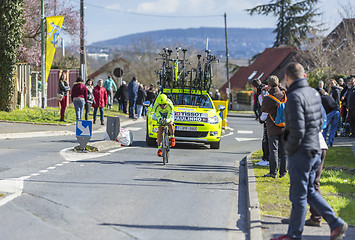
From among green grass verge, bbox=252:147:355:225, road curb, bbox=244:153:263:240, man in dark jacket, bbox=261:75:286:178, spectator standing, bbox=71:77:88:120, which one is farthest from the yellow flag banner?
road curb, bbox=244:153:263:240

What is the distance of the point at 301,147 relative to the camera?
6957mm

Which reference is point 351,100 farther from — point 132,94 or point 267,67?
point 267,67

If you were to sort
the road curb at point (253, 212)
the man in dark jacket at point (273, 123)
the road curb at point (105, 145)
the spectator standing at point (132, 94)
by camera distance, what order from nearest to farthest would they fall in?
1. the road curb at point (253, 212)
2. the man in dark jacket at point (273, 123)
3. the road curb at point (105, 145)
4. the spectator standing at point (132, 94)

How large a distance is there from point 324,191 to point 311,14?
63494 mm

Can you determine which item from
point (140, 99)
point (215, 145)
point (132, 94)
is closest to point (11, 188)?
point (215, 145)

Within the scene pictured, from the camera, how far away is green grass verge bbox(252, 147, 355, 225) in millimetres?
8891

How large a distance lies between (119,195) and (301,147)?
376 centimetres

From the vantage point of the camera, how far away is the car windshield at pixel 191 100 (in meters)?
19.1

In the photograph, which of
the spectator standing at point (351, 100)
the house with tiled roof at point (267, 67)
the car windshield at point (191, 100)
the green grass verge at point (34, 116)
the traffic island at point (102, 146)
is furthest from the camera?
the house with tiled roof at point (267, 67)

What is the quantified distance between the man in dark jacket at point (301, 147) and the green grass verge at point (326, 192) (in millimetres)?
1324

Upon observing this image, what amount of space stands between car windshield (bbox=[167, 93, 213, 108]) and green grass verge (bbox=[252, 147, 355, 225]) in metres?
4.70

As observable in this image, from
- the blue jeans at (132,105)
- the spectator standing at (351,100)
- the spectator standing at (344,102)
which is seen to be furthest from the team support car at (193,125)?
the blue jeans at (132,105)

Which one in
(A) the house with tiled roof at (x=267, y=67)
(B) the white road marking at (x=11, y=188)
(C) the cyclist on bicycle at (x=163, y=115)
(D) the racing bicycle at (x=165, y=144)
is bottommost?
(B) the white road marking at (x=11, y=188)

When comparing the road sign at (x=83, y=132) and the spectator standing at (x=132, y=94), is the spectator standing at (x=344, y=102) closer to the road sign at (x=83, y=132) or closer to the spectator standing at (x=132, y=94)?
the road sign at (x=83, y=132)
